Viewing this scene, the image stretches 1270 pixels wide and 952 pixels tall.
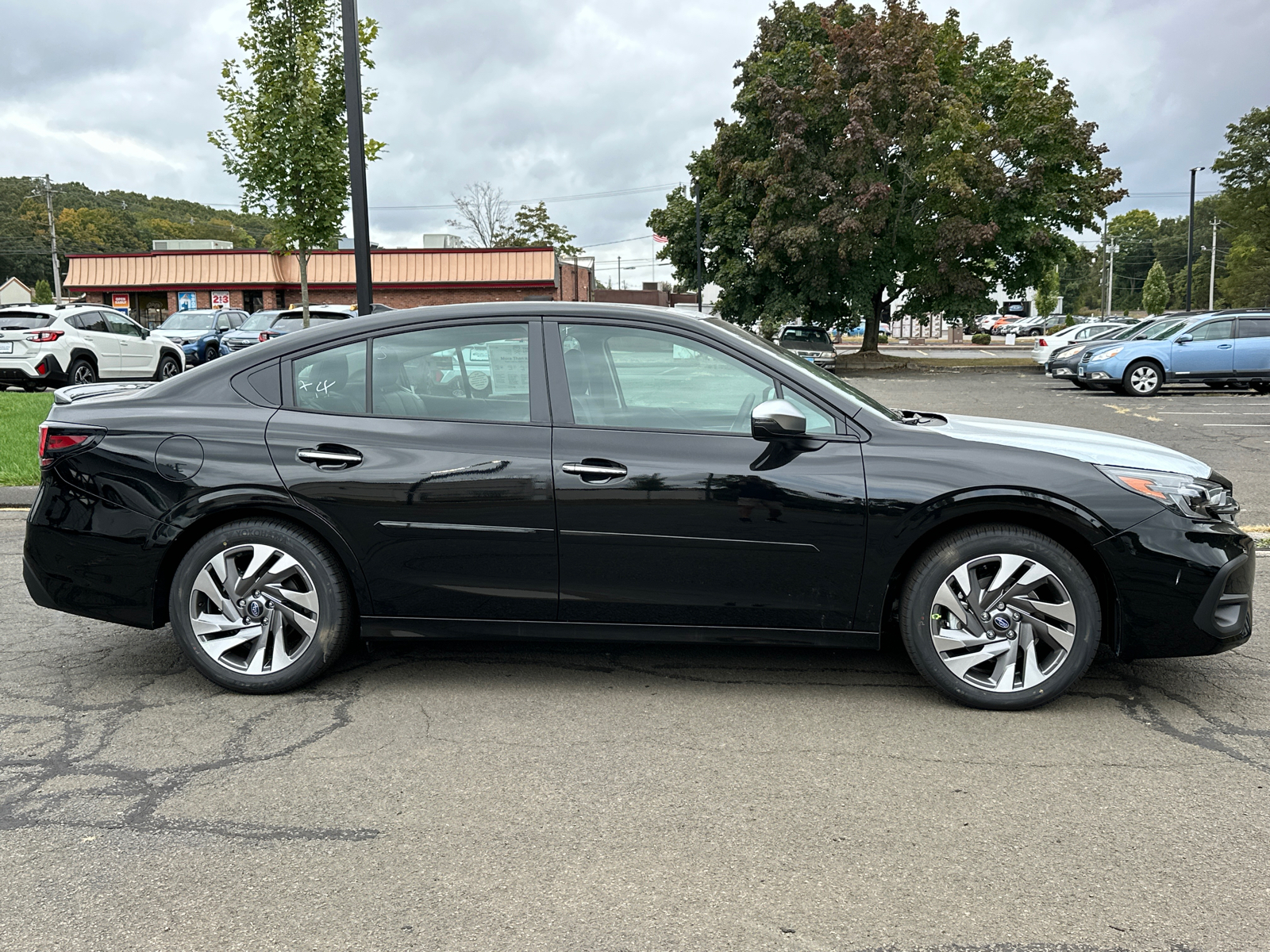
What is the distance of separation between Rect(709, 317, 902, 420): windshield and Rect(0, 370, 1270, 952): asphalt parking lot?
1160 millimetres

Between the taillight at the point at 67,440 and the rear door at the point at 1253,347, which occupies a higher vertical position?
the rear door at the point at 1253,347

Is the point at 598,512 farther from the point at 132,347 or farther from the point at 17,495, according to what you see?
the point at 132,347

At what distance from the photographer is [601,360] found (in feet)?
13.8

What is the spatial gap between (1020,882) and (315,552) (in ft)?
9.25

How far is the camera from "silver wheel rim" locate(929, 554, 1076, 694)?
12.8ft

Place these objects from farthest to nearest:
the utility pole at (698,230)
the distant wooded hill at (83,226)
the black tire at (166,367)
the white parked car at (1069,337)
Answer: the distant wooded hill at (83,226) → the utility pole at (698,230) → the white parked car at (1069,337) → the black tire at (166,367)

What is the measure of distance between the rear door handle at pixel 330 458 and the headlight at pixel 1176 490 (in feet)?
9.64

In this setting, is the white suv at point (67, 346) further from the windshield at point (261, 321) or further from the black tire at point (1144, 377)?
the black tire at point (1144, 377)

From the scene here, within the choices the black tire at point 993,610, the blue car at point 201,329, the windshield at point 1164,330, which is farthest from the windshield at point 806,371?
the blue car at point 201,329

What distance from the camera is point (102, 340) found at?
18.7 m

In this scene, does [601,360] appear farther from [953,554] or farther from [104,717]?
[104,717]

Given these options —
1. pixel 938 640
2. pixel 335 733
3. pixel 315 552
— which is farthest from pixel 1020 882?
pixel 315 552

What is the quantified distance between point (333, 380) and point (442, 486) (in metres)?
0.70

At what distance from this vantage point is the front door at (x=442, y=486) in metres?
4.04
